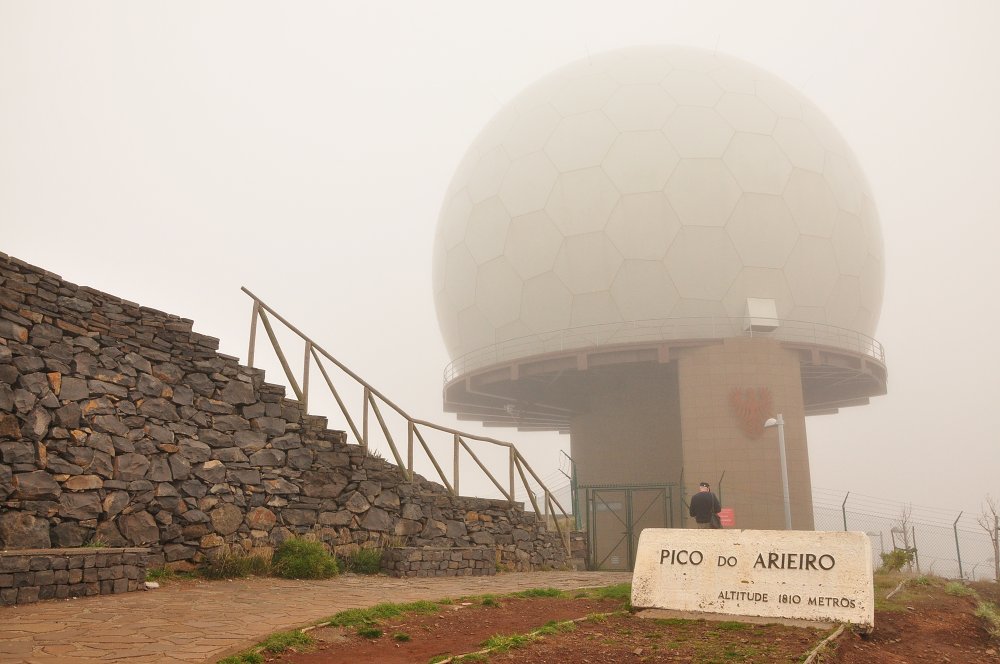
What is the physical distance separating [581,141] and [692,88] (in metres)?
3.60

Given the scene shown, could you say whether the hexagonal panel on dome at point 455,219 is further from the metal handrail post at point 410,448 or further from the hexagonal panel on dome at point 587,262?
the metal handrail post at point 410,448

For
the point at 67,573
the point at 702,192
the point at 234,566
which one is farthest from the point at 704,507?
the point at 702,192

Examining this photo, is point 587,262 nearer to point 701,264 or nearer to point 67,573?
point 701,264

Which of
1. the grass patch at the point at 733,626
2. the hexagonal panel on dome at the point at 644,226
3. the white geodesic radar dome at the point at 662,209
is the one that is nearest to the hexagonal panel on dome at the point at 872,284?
the white geodesic radar dome at the point at 662,209

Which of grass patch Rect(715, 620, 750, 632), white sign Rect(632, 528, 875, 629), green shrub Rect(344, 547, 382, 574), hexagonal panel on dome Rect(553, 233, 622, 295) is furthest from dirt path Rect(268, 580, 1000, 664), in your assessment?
hexagonal panel on dome Rect(553, 233, 622, 295)

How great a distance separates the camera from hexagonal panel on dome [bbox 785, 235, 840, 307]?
21484 millimetres

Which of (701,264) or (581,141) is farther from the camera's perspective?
(581,141)

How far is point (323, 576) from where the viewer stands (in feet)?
34.5

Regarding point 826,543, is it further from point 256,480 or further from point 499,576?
point 256,480

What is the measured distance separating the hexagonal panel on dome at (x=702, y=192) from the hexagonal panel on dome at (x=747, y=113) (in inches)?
68.1

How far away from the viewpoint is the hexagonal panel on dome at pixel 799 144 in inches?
887

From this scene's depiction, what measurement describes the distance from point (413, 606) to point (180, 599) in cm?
231

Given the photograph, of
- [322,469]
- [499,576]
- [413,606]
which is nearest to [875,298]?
[499,576]

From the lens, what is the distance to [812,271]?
21.7 m
